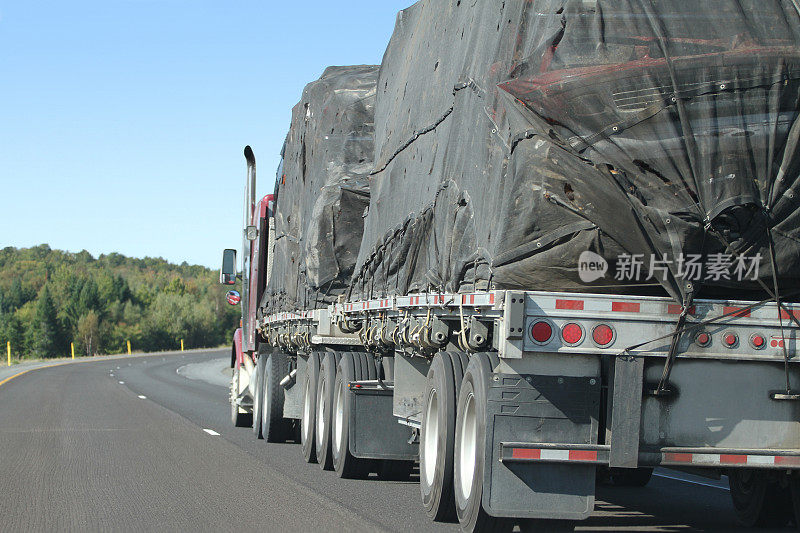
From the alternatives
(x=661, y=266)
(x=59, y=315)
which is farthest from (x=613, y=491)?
(x=59, y=315)

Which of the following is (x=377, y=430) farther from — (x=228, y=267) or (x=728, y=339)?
(x=228, y=267)

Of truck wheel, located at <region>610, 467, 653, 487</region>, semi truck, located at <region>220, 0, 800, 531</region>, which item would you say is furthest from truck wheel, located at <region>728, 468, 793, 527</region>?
truck wheel, located at <region>610, 467, 653, 487</region>

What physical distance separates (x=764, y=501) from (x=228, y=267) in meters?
13.2

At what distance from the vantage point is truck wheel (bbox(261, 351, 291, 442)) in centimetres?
1616

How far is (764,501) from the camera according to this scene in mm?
8555

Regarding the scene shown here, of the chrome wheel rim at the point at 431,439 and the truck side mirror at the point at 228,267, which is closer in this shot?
the chrome wheel rim at the point at 431,439

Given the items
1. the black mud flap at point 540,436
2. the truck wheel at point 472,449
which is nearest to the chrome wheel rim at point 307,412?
the truck wheel at point 472,449

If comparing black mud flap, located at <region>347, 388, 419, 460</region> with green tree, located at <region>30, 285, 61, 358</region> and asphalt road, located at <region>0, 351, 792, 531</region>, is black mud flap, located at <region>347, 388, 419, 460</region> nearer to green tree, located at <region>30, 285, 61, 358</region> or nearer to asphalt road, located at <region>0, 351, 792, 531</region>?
asphalt road, located at <region>0, 351, 792, 531</region>

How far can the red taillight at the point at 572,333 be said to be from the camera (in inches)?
271

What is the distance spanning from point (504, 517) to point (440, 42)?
4.42 m

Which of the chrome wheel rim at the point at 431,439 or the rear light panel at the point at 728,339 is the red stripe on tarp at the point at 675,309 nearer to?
the rear light panel at the point at 728,339

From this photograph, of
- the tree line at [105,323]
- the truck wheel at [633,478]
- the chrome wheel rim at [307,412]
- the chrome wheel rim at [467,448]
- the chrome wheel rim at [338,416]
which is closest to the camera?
the chrome wheel rim at [467,448]

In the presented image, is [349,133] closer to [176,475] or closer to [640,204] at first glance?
[176,475]

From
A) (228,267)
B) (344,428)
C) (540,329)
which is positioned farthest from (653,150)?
(228,267)
